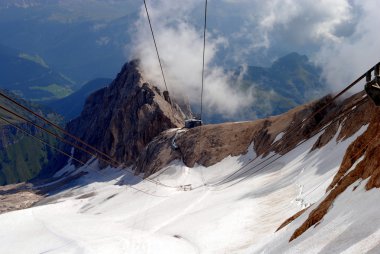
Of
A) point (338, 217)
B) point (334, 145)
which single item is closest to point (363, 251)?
point (338, 217)

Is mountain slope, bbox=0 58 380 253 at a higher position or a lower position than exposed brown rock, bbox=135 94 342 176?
lower

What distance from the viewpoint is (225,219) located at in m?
58.0

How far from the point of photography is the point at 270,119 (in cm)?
11844

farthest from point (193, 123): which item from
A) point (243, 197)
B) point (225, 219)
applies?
point (225, 219)

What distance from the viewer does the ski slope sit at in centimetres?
2241

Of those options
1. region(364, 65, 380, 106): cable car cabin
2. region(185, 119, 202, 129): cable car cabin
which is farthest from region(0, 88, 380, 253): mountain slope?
region(185, 119, 202, 129): cable car cabin

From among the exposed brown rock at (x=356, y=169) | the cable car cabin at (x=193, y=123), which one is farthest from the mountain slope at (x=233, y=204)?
the cable car cabin at (x=193, y=123)

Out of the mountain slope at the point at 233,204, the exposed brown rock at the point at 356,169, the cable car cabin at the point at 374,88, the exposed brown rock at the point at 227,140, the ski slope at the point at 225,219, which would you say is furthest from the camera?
the exposed brown rock at the point at 227,140

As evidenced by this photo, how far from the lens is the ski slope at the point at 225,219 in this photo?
2241 cm

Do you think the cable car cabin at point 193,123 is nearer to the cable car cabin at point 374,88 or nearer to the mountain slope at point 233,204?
the mountain slope at point 233,204

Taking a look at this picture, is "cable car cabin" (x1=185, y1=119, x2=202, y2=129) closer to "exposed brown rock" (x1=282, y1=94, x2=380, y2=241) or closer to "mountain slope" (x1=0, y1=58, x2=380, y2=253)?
"mountain slope" (x1=0, y1=58, x2=380, y2=253)

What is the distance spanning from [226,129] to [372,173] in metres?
106

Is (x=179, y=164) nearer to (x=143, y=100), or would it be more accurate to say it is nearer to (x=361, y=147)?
(x=143, y=100)

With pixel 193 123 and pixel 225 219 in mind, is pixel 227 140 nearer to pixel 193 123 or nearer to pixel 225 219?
pixel 193 123
